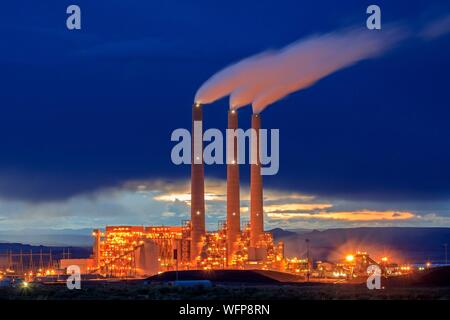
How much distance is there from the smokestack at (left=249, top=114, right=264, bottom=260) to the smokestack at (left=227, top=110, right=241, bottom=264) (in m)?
1.93

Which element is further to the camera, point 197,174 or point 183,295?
point 197,174

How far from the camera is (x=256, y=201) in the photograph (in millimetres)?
117750

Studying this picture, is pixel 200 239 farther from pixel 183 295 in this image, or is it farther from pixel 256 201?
pixel 183 295

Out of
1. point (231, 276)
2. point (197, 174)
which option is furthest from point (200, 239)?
point (231, 276)

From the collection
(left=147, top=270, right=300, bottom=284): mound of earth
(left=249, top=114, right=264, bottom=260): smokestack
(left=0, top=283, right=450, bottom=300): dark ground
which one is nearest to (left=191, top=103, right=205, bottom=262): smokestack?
(left=249, top=114, right=264, bottom=260): smokestack

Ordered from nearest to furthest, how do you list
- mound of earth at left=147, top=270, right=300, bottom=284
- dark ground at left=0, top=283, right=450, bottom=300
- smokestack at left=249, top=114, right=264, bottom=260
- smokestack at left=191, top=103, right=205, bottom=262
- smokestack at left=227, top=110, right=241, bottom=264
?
1. dark ground at left=0, top=283, right=450, bottom=300
2. mound of earth at left=147, top=270, right=300, bottom=284
3. smokestack at left=191, top=103, right=205, bottom=262
4. smokestack at left=227, top=110, right=241, bottom=264
5. smokestack at left=249, top=114, right=264, bottom=260

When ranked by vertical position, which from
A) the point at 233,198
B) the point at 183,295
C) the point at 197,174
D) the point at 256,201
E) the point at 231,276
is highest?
the point at 197,174

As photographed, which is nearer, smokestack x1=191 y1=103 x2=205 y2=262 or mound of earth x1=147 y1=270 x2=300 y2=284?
mound of earth x1=147 y1=270 x2=300 y2=284

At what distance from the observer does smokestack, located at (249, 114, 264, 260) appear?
115625 millimetres

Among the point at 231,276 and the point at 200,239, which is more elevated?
the point at 200,239

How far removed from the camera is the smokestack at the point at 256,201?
116 meters

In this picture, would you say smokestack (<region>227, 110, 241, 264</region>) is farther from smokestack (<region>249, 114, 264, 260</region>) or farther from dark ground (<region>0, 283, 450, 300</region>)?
dark ground (<region>0, 283, 450, 300</region>)

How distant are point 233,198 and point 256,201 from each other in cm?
318

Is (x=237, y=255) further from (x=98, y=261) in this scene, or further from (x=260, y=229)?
(x=98, y=261)
